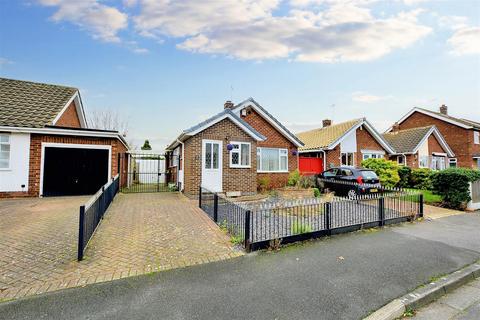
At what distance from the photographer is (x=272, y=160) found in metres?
16.1

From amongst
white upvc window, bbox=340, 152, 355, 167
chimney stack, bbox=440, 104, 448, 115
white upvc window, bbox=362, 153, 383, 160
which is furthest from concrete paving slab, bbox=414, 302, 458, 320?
chimney stack, bbox=440, 104, 448, 115

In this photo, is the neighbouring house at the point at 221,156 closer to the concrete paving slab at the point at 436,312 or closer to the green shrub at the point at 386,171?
the green shrub at the point at 386,171

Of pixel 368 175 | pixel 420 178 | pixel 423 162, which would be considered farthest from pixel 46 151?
pixel 423 162

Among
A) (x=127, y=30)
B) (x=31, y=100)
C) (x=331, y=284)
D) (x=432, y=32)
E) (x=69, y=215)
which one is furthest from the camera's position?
(x=31, y=100)

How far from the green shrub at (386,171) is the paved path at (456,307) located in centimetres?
1273

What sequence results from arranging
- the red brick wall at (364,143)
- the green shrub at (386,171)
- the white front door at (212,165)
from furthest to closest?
the red brick wall at (364,143), the green shrub at (386,171), the white front door at (212,165)

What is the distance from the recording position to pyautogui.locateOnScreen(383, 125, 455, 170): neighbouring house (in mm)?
22359

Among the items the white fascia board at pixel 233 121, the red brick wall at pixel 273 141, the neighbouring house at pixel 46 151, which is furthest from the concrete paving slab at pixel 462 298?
the neighbouring house at pixel 46 151

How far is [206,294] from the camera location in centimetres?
345

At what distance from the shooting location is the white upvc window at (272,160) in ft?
51.5

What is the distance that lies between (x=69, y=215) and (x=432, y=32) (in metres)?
15.2

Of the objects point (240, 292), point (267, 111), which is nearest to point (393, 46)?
point (267, 111)

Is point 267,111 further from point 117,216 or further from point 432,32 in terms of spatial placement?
point 117,216

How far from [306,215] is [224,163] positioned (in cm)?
603
